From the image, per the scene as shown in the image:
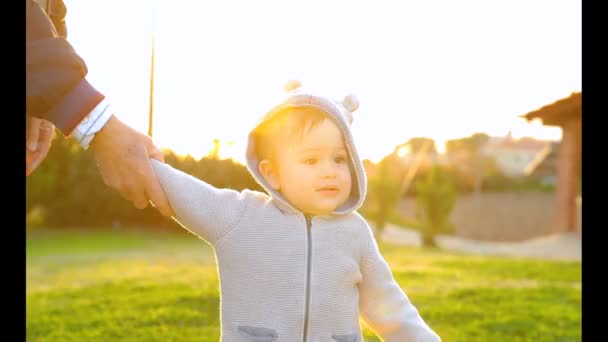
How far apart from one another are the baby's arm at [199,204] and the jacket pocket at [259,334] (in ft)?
0.82

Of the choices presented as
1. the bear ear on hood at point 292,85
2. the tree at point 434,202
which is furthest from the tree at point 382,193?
the bear ear on hood at point 292,85

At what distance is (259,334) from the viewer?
5.97ft

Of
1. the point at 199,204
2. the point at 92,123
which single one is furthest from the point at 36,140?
the point at 199,204

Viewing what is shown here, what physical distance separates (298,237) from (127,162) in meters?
0.49

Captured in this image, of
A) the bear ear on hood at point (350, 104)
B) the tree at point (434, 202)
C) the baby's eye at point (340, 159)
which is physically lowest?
the tree at point (434, 202)

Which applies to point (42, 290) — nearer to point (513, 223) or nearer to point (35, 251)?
point (35, 251)

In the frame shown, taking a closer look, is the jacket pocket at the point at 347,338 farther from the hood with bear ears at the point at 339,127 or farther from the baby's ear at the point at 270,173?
the baby's ear at the point at 270,173

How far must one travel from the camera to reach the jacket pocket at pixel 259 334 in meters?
1.81

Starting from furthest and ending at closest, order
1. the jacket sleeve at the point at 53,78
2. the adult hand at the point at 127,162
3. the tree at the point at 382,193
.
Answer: the tree at the point at 382,193
the adult hand at the point at 127,162
the jacket sleeve at the point at 53,78

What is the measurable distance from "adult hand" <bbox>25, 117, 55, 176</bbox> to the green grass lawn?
2.45 meters

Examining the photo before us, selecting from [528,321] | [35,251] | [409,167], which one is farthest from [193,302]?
[409,167]

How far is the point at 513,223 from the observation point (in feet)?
70.2

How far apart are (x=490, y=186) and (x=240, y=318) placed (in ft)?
90.7

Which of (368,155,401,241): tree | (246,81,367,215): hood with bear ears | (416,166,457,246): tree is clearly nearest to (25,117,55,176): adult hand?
(246,81,367,215): hood with bear ears
